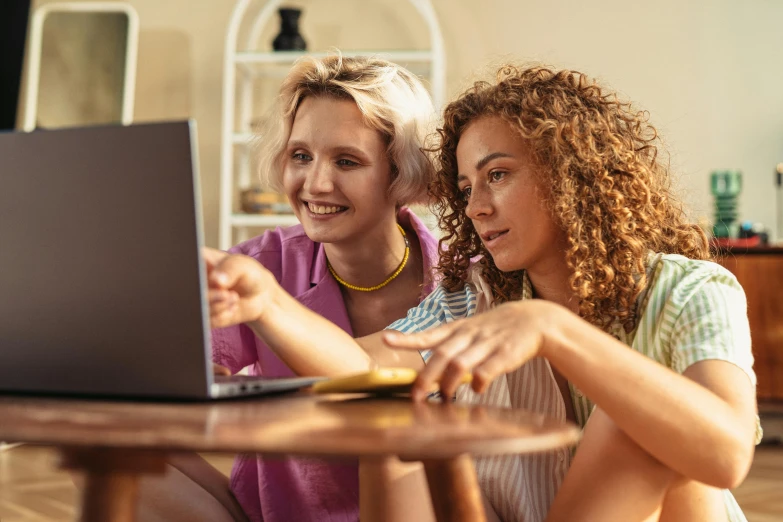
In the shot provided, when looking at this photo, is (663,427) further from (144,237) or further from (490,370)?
(144,237)

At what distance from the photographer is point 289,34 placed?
391 cm

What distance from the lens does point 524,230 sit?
1295 mm

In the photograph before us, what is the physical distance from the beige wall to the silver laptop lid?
327 centimetres

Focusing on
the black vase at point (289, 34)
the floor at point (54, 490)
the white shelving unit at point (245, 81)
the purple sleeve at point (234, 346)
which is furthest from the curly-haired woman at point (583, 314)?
the black vase at point (289, 34)

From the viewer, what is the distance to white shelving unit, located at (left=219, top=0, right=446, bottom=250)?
382cm

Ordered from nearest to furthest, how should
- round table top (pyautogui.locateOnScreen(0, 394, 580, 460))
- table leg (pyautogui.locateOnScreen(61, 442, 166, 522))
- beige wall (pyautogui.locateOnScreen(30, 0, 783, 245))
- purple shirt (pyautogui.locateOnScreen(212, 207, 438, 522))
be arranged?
round table top (pyautogui.locateOnScreen(0, 394, 580, 460))
table leg (pyautogui.locateOnScreen(61, 442, 166, 522))
purple shirt (pyautogui.locateOnScreen(212, 207, 438, 522))
beige wall (pyautogui.locateOnScreen(30, 0, 783, 245))

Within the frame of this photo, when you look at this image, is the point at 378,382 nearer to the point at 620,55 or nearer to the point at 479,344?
the point at 479,344

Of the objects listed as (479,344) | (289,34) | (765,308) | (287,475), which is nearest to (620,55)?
(765,308)

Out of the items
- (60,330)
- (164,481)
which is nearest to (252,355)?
(164,481)

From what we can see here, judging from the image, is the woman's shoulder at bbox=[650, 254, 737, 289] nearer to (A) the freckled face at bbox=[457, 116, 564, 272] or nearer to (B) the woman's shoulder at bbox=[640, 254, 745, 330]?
(B) the woman's shoulder at bbox=[640, 254, 745, 330]

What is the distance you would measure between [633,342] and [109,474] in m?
0.75

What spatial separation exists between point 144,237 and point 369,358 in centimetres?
53

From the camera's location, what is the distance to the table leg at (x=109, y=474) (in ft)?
2.10

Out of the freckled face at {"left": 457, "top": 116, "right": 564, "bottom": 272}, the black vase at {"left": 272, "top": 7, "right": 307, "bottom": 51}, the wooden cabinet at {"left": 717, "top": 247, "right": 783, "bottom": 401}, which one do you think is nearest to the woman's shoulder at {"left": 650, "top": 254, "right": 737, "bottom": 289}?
the freckled face at {"left": 457, "top": 116, "right": 564, "bottom": 272}
